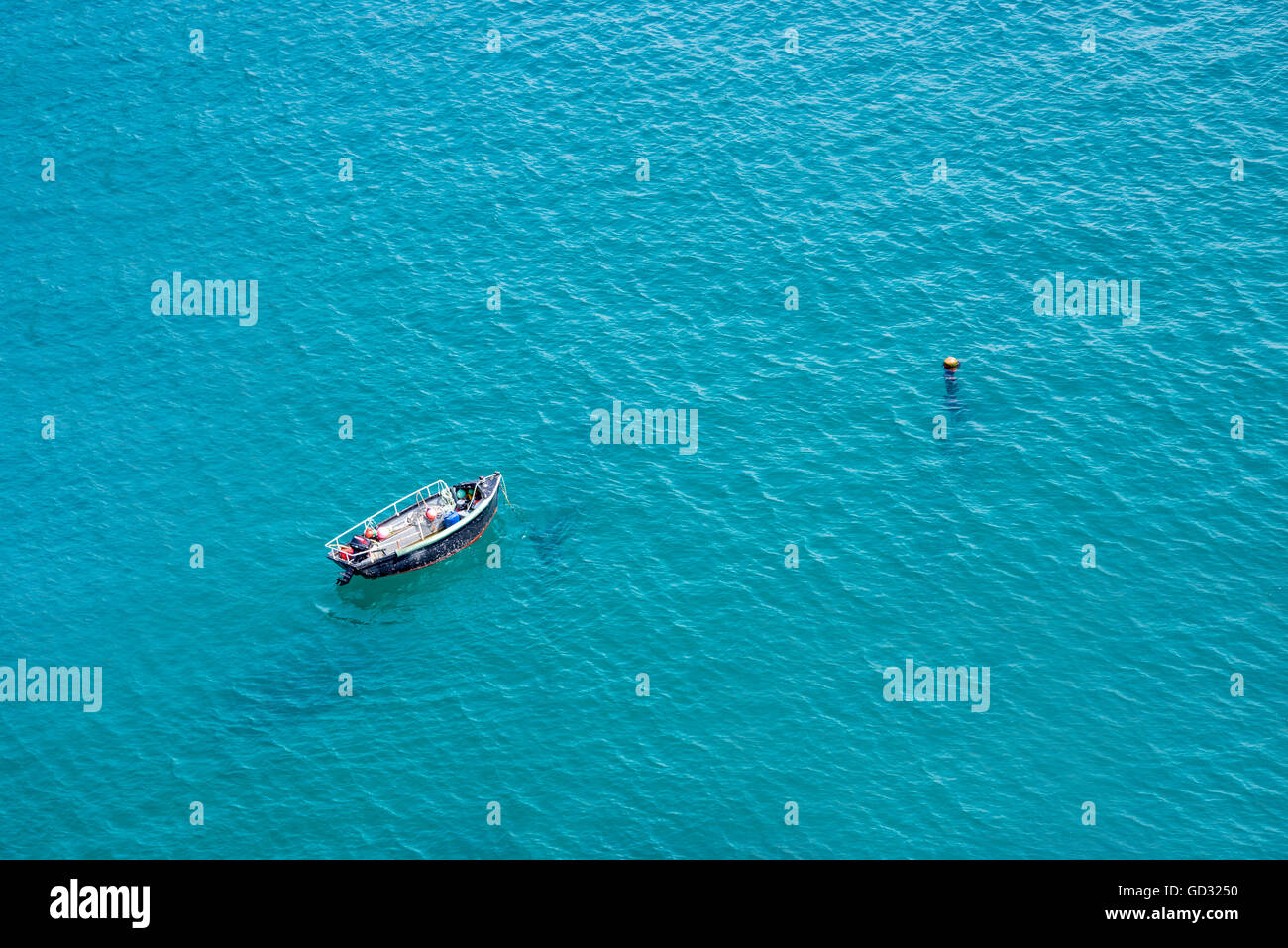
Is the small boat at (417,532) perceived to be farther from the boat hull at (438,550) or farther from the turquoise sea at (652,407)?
the turquoise sea at (652,407)

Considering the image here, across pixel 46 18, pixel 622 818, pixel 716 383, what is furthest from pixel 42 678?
pixel 46 18

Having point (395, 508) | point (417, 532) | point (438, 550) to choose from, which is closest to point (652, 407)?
point (438, 550)

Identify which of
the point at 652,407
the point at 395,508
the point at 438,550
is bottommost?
the point at 438,550

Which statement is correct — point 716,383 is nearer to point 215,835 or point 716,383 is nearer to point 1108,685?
point 1108,685

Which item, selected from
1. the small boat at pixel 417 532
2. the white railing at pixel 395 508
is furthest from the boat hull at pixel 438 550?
the white railing at pixel 395 508

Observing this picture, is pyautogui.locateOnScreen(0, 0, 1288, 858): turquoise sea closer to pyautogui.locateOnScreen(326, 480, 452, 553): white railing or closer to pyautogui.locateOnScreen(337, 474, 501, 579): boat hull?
pyautogui.locateOnScreen(337, 474, 501, 579): boat hull

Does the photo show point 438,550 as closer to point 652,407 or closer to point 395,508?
point 395,508

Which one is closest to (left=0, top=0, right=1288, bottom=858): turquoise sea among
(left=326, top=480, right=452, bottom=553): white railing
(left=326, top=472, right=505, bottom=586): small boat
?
(left=326, top=480, right=452, bottom=553): white railing
